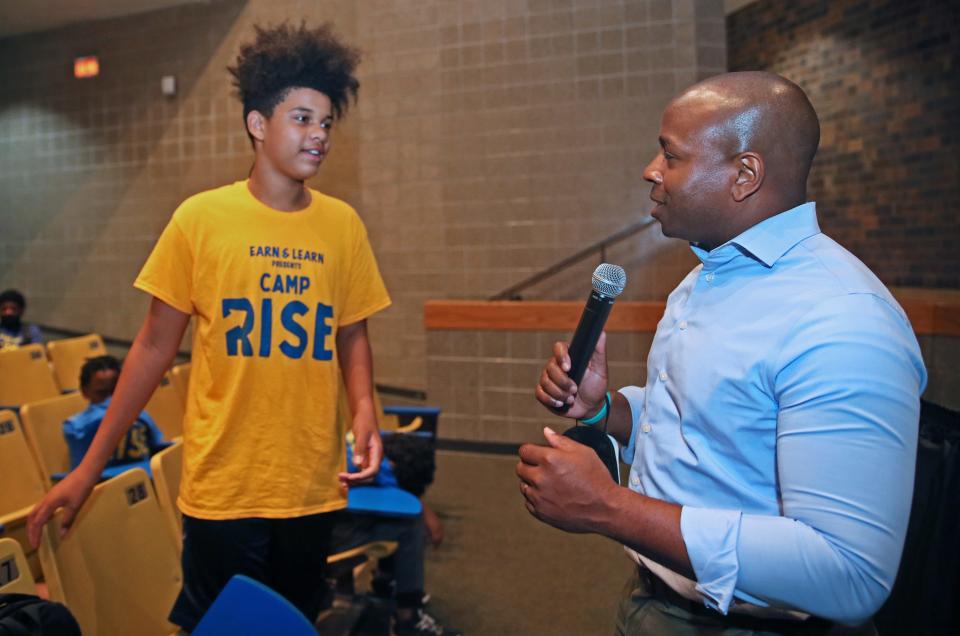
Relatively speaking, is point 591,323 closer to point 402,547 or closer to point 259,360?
point 259,360

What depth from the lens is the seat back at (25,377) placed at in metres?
4.55

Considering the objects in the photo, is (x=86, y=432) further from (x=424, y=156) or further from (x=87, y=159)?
(x=87, y=159)

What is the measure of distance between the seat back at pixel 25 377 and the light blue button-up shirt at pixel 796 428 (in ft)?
15.5

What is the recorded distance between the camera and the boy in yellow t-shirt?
1.61 m

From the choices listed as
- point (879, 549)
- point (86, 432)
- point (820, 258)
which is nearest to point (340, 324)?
point (820, 258)

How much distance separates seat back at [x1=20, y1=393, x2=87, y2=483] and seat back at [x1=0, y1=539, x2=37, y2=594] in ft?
5.27

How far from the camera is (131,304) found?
691cm

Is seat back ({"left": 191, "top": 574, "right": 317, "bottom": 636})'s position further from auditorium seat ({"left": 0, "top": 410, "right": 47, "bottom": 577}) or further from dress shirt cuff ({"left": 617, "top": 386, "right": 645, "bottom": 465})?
auditorium seat ({"left": 0, "top": 410, "right": 47, "bottom": 577})

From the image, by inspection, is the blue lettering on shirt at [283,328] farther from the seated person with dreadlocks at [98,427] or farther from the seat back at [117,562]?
the seated person with dreadlocks at [98,427]

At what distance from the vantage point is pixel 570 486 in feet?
2.91

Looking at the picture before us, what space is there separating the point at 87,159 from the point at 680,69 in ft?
17.9

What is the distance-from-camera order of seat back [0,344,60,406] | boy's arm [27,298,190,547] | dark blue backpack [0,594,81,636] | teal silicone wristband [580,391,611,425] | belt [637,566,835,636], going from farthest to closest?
seat back [0,344,60,406]
boy's arm [27,298,190,547]
teal silicone wristband [580,391,611,425]
dark blue backpack [0,594,81,636]
belt [637,566,835,636]

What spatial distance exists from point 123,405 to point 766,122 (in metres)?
1.40

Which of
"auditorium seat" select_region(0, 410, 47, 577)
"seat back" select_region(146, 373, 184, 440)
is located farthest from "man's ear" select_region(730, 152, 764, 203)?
"seat back" select_region(146, 373, 184, 440)
